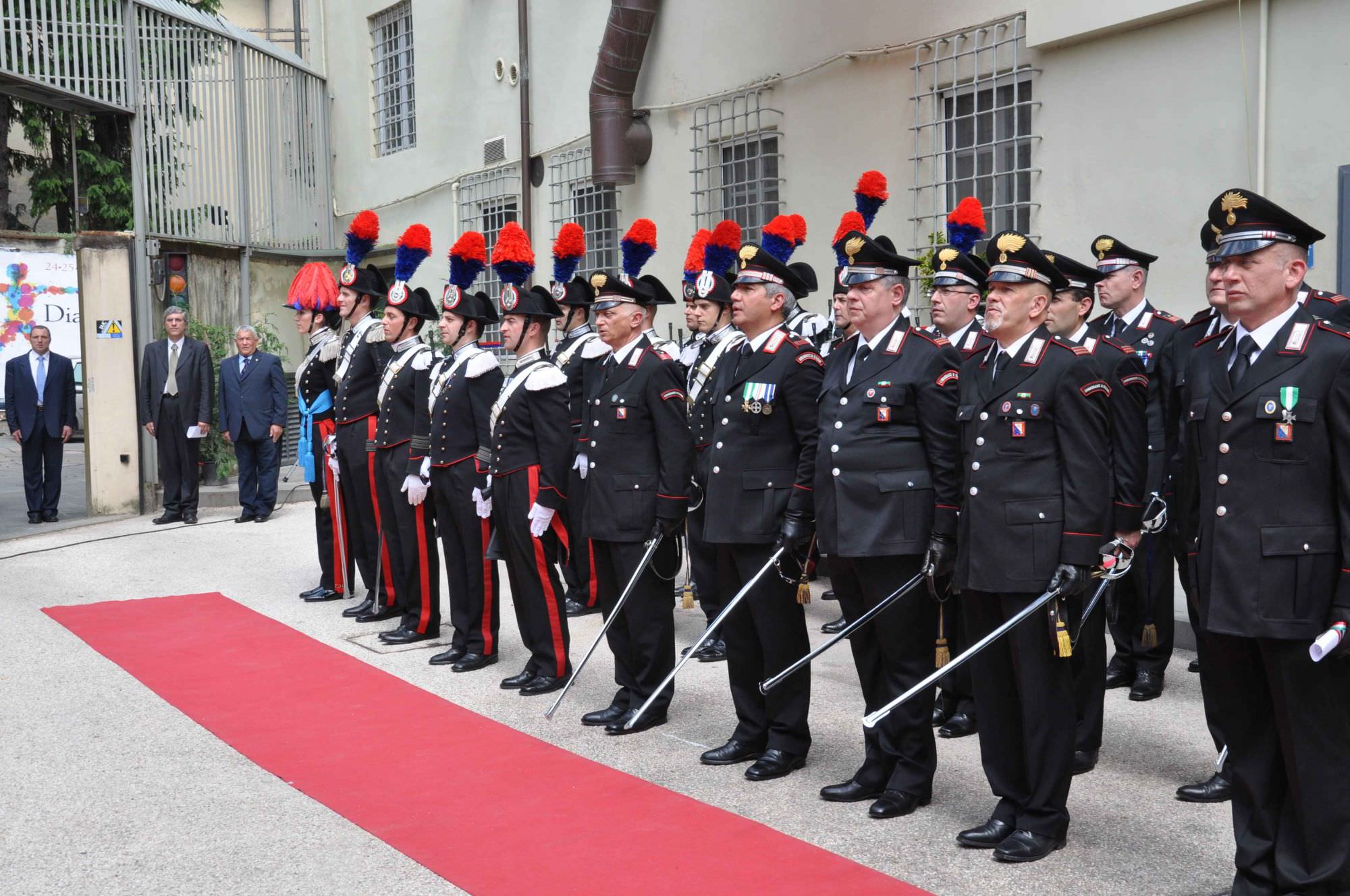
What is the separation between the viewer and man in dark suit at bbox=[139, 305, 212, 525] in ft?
41.5

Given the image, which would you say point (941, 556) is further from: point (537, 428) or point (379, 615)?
point (379, 615)

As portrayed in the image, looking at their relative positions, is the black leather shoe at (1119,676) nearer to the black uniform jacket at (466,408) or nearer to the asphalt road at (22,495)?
the black uniform jacket at (466,408)

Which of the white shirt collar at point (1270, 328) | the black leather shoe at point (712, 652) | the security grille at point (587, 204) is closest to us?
the white shirt collar at point (1270, 328)

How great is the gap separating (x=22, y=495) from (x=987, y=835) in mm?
13012

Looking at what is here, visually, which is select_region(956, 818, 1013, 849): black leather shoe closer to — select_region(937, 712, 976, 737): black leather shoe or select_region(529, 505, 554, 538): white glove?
select_region(937, 712, 976, 737): black leather shoe

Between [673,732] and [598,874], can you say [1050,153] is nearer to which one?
[673,732]

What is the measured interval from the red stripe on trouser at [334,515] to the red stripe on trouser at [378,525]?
1.73ft

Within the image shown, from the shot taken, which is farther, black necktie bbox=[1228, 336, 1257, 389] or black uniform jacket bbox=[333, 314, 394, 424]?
black uniform jacket bbox=[333, 314, 394, 424]

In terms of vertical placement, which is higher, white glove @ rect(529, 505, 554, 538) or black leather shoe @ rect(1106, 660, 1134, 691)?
white glove @ rect(529, 505, 554, 538)

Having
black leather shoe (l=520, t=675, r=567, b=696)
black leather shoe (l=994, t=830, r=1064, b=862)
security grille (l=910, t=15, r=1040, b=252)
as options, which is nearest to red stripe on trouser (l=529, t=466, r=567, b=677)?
black leather shoe (l=520, t=675, r=567, b=696)

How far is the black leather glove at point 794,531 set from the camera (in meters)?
4.92

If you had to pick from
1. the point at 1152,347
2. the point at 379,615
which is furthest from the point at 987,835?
the point at 379,615

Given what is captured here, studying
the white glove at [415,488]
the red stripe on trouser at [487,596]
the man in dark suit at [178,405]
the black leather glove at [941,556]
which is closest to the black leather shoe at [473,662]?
the red stripe on trouser at [487,596]

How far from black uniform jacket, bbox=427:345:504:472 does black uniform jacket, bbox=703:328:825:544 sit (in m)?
1.99
